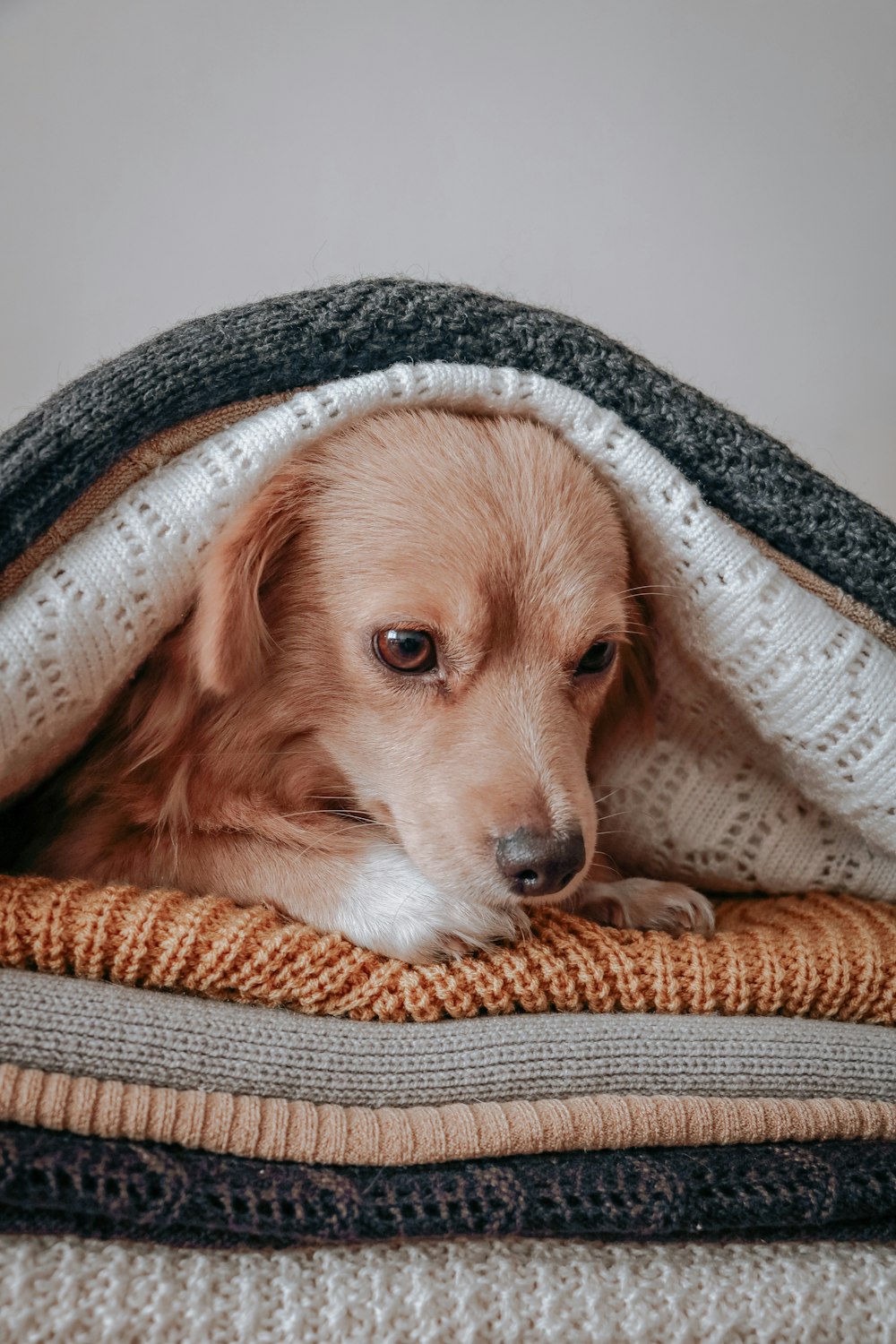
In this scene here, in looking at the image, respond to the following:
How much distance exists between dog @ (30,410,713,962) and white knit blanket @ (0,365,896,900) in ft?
0.15

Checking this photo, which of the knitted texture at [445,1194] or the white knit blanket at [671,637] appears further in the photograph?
the white knit blanket at [671,637]

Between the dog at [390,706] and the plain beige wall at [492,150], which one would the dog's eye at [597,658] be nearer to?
the dog at [390,706]

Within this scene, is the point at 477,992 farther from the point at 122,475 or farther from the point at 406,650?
the point at 122,475

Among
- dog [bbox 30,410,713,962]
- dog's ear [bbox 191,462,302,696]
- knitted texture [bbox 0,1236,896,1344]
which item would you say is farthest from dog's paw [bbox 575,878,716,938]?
dog's ear [bbox 191,462,302,696]

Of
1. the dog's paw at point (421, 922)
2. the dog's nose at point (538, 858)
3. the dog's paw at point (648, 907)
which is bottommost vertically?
the dog's paw at point (421, 922)

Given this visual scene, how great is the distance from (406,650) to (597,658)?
0.24m

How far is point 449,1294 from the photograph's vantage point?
26.2 inches

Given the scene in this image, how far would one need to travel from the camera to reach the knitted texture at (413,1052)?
730 mm

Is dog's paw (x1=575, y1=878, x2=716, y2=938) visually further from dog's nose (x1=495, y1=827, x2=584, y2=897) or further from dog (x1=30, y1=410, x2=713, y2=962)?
dog's nose (x1=495, y1=827, x2=584, y2=897)

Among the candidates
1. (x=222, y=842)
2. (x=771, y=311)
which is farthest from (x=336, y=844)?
(x=771, y=311)

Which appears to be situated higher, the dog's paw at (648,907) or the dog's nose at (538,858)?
the dog's nose at (538,858)

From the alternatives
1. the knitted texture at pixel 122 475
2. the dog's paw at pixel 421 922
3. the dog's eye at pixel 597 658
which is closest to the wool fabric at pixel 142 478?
the knitted texture at pixel 122 475

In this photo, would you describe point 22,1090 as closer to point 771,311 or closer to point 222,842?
point 222,842

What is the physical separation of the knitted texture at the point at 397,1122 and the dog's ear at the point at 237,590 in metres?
0.41
